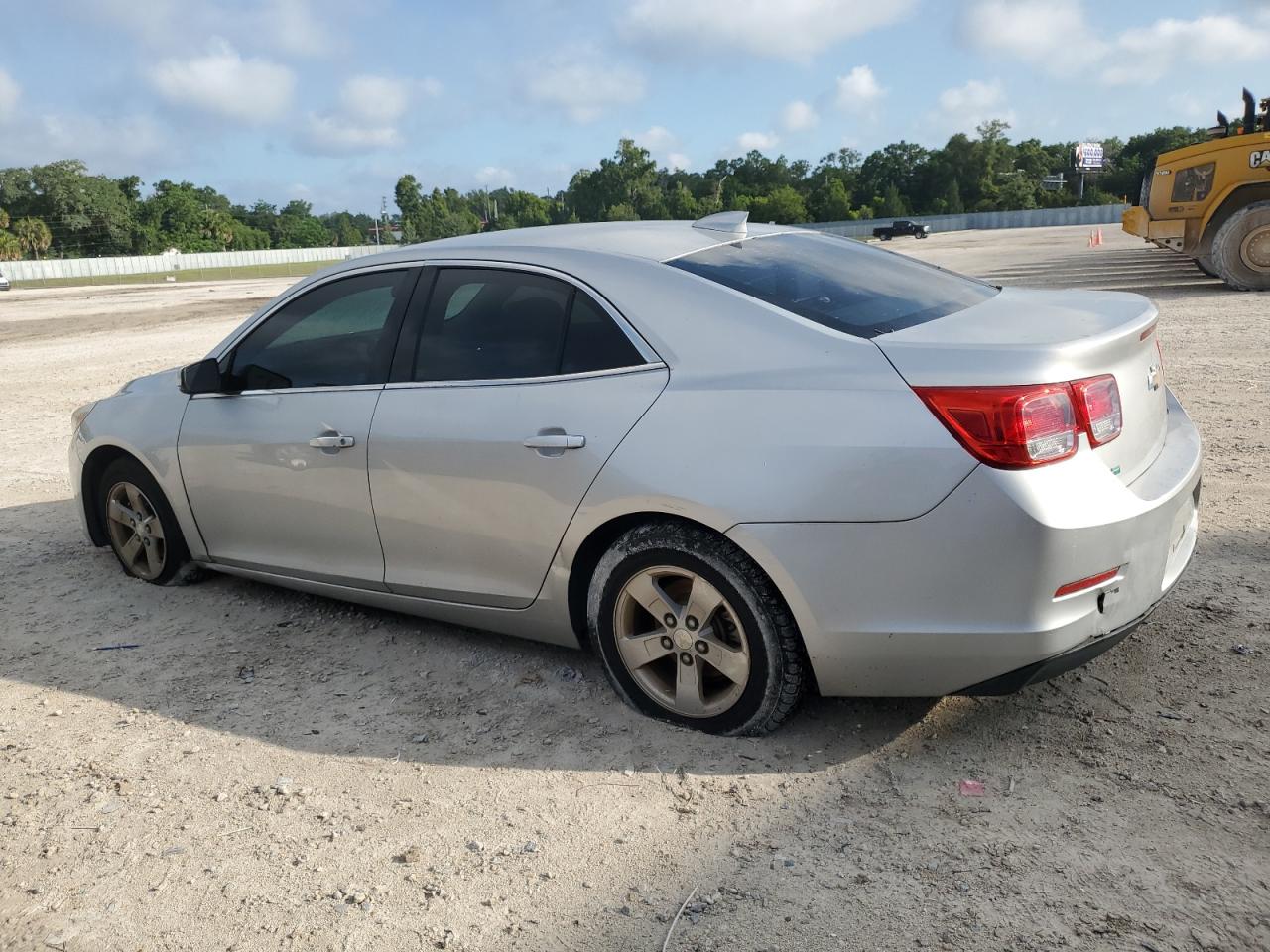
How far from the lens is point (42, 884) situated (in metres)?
2.84

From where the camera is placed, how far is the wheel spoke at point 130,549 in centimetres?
513

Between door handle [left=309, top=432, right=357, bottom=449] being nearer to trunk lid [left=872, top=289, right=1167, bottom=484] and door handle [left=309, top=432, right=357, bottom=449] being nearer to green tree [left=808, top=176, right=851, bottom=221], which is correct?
trunk lid [left=872, top=289, right=1167, bottom=484]

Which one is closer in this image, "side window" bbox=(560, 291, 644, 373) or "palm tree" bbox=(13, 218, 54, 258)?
"side window" bbox=(560, 291, 644, 373)

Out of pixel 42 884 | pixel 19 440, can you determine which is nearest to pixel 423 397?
pixel 42 884

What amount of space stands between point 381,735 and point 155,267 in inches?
3375

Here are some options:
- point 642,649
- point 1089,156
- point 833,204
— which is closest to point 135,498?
point 642,649

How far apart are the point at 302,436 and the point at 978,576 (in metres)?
2.59

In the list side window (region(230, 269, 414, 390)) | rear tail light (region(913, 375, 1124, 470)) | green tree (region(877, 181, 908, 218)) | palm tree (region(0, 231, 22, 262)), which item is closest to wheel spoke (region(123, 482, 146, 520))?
side window (region(230, 269, 414, 390))

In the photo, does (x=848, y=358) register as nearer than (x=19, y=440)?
Yes

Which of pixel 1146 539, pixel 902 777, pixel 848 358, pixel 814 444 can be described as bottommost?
pixel 902 777

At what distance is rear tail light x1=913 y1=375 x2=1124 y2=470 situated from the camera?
2748 millimetres

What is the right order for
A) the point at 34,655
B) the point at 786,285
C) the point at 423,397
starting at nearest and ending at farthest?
the point at 786,285
the point at 423,397
the point at 34,655

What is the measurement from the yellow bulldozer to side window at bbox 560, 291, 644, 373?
47.6 feet

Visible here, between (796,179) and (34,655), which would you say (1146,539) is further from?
(796,179)
